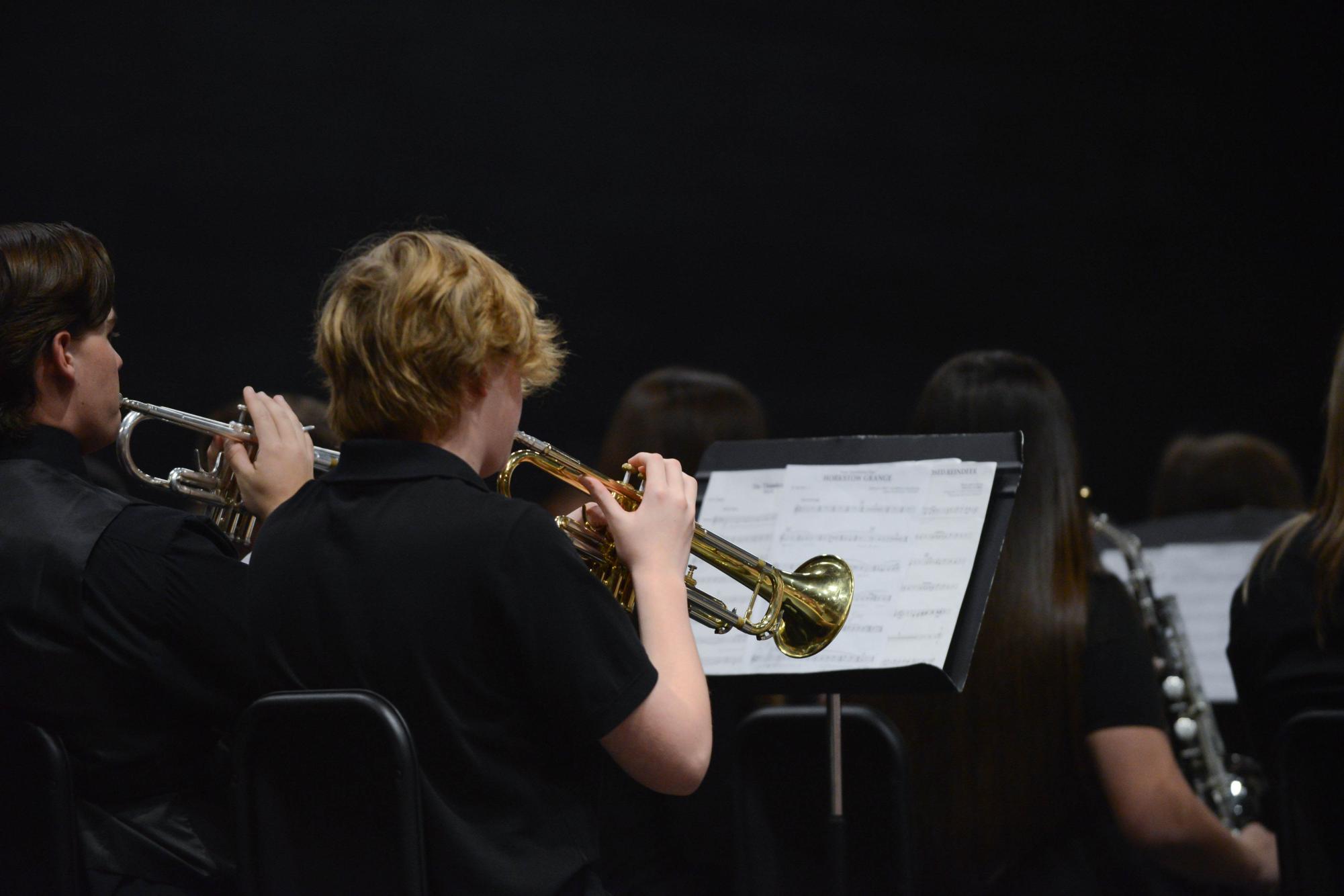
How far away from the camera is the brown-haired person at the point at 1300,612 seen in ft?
6.31

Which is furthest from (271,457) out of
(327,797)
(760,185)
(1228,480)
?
(760,185)

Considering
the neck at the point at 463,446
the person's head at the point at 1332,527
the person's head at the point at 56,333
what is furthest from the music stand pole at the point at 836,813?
the person's head at the point at 56,333

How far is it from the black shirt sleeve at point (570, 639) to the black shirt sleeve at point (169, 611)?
46 cm

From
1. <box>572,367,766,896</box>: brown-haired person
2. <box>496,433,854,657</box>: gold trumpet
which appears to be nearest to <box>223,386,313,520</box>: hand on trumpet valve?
<box>496,433,854,657</box>: gold trumpet

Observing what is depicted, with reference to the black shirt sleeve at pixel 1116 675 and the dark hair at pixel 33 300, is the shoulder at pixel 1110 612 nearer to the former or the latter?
the black shirt sleeve at pixel 1116 675

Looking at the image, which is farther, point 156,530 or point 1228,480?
point 1228,480

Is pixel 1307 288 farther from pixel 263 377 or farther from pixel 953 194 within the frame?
pixel 263 377

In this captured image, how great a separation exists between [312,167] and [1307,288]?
385 cm

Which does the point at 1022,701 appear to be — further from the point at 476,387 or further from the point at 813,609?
the point at 476,387

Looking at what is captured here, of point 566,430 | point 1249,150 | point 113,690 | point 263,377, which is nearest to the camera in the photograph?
point 113,690

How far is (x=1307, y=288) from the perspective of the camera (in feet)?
17.3

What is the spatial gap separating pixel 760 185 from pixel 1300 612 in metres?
2.66

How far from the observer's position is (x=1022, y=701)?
2123 millimetres

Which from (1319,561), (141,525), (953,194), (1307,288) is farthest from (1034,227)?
(141,525)
